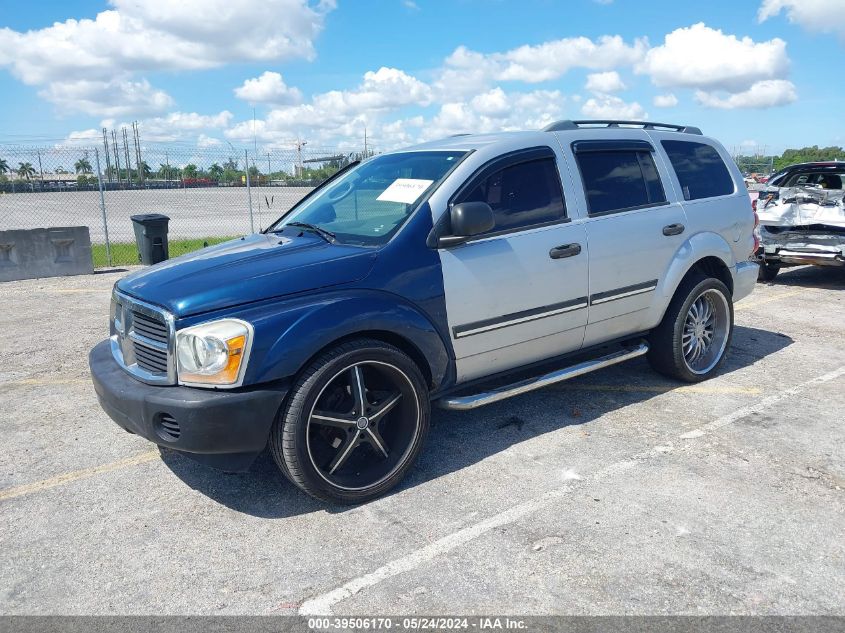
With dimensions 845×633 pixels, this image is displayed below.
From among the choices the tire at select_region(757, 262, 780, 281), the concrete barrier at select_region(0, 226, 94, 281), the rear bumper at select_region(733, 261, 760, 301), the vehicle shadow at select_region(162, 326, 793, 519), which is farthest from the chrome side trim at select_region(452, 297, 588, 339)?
the concrete barrier at select_region(0, 226, 94, 281)

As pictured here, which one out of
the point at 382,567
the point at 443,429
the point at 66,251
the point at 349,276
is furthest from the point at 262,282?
the point at 66,251

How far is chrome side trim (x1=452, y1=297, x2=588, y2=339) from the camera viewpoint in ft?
12.9

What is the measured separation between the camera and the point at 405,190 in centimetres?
412

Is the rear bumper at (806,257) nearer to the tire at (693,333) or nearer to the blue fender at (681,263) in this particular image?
the tire at (693,333)

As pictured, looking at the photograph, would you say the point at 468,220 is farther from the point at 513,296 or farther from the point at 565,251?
the point at 565,251

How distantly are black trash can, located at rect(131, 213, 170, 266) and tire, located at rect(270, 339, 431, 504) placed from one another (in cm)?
885

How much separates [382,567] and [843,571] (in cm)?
200

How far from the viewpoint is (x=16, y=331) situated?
24.2 ft

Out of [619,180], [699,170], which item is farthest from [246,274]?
[699,170]

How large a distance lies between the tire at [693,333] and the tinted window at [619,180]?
2.59 ft

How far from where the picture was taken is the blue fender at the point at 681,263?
4.97 m

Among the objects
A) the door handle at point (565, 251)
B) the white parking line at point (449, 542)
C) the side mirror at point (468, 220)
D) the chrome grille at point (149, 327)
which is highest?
the side mirror at point (468, 220)

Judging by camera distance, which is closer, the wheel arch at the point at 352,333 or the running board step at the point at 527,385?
the wheel arch at the point at 352,333

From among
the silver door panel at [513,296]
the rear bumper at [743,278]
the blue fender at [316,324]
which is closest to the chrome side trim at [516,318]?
the silver door panel at [513,296]
